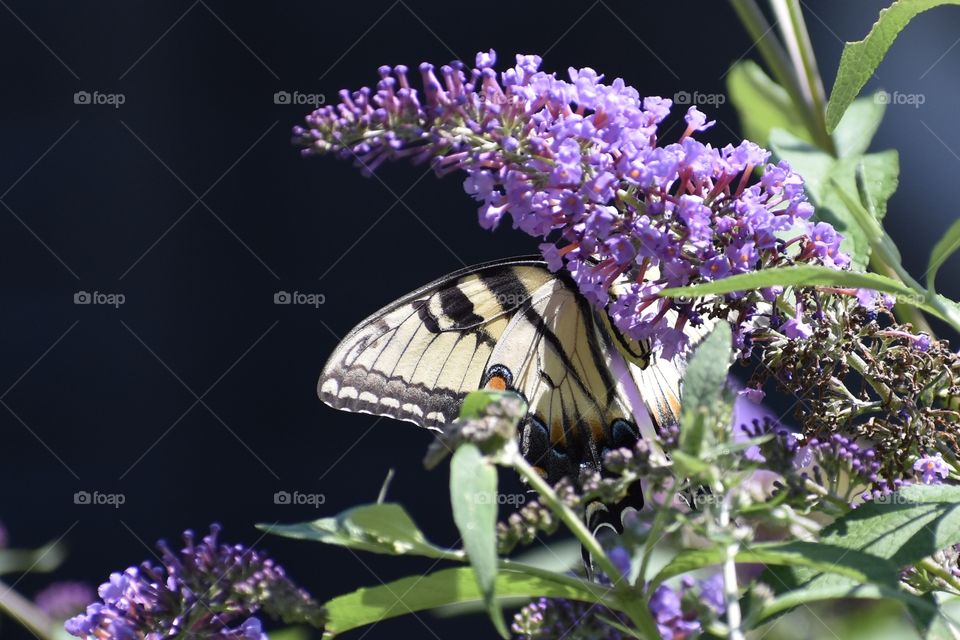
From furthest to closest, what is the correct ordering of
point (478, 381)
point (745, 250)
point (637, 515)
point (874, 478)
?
point (478, 381) < point (745, 250) < point (874, 478) < point (637, 515)

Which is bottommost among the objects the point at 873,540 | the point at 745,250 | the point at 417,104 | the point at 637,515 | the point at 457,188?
the point at 873,540

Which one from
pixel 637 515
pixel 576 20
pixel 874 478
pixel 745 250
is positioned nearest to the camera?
pixel 637 515

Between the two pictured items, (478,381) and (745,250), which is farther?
(478,381)

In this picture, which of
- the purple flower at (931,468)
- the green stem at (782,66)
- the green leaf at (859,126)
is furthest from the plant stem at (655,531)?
the green stem at (782,66)

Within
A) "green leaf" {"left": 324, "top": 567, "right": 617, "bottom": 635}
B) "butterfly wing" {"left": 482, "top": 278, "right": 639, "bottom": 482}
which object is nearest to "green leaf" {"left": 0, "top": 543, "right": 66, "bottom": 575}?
"butterfly wing" {"left": 482, "top": 278, "right": 639, "bottom": 482}

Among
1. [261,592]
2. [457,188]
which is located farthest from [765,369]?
[457,188]

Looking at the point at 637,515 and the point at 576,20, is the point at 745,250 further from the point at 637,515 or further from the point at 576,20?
the point at 576,20
